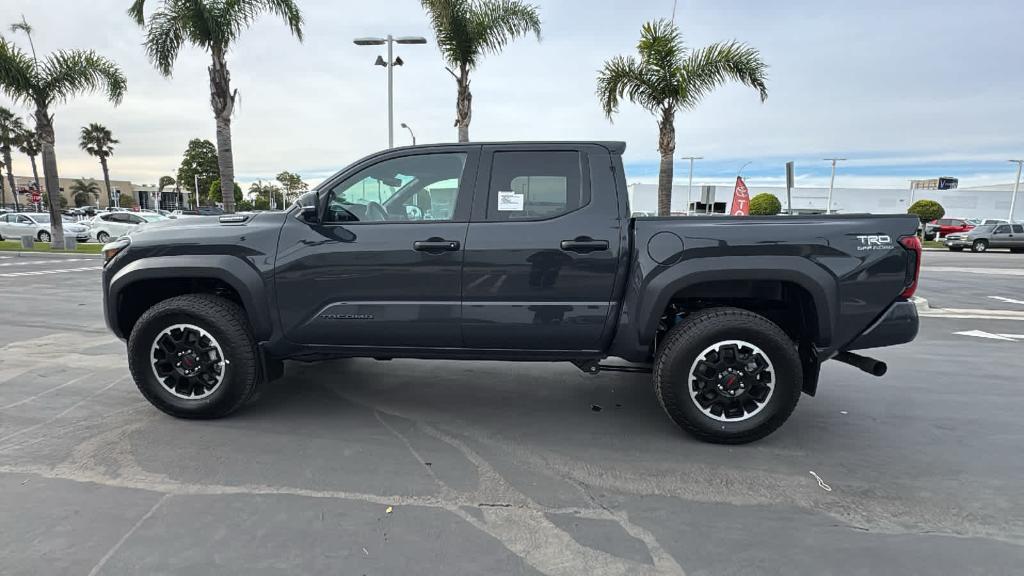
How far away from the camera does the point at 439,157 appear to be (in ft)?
12.4

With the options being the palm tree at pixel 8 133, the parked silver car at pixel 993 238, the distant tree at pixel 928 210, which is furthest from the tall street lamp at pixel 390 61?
the palm tree at pixel 8 133

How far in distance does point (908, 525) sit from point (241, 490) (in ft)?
11.1

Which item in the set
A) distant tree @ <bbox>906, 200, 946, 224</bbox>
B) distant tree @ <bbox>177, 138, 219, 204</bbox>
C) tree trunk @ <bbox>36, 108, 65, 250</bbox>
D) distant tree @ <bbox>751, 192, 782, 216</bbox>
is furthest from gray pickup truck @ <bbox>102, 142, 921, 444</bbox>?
distant tree @ <bbox>177, 138, 219, 204</bbox>

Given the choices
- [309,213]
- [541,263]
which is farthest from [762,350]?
[309,213]

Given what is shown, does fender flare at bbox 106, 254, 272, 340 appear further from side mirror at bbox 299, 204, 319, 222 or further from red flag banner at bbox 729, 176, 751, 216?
red flag banner at bbox 729, 176, 751, 216

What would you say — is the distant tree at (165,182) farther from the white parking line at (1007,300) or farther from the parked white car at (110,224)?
the white parking line at (1007,300)

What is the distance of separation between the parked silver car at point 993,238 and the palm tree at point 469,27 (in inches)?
1034

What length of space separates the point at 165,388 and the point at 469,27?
1233 centimetres

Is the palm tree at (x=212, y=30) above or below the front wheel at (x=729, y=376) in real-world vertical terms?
above

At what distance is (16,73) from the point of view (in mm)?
17391

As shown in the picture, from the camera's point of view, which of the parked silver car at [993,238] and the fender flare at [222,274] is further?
the parked silver car at [993,238]

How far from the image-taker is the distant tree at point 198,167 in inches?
3263

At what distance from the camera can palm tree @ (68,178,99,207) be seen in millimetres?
88438

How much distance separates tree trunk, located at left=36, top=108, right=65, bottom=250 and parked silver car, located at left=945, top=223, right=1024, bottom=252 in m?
39.1
